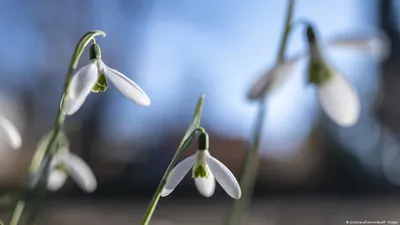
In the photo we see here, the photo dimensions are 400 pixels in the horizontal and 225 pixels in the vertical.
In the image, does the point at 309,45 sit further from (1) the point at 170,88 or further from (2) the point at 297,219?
(1) the point at 170,88

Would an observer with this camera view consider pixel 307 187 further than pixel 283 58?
Yes

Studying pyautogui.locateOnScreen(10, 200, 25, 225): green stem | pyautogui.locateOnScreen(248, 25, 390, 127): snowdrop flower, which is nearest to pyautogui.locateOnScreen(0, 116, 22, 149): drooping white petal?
pyautogui.locateOnScreen(10, 200, 25, 225): green stem

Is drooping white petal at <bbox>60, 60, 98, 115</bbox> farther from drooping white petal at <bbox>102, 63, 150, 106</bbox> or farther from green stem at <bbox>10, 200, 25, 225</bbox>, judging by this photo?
green stem at <bbox>10, 200, 25, 225</bbox>

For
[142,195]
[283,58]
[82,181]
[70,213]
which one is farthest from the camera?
[142,195]

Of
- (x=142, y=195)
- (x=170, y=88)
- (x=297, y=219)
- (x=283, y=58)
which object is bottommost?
(x=283, y=58)

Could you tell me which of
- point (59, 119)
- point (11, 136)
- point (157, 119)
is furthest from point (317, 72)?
point (157, 119)

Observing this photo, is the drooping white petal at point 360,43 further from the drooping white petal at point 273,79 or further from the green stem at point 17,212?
the green stem at point 17,212

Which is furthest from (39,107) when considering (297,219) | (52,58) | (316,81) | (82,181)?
(316,81)
